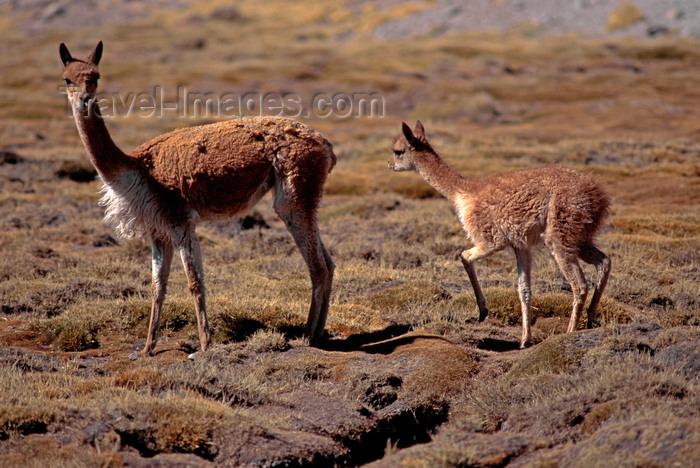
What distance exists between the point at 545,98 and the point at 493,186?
49288 millimetres

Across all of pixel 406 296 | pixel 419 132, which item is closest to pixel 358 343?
pixel 406 296

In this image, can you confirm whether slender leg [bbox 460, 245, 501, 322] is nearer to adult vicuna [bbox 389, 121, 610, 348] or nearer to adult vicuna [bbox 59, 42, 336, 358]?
adult vicuna [bbox 389, 121, 610, 348]

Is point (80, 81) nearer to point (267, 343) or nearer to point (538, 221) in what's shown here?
point (267, 343)

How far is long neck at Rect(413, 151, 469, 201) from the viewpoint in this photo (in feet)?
30.9

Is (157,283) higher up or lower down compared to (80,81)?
lower down

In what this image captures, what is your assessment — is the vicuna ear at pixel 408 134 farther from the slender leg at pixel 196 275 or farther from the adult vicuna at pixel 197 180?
the slender leg at pixel 196 275

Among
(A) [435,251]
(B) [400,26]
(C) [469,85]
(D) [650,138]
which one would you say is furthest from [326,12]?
(A) [435,251]

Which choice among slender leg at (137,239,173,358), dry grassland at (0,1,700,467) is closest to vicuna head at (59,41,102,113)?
slender leg at (137,239,173,358)

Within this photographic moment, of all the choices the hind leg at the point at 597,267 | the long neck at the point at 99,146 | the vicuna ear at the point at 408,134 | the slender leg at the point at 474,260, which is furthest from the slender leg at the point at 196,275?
the hind leg at the point at 597,267

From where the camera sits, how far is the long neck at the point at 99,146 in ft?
25.4

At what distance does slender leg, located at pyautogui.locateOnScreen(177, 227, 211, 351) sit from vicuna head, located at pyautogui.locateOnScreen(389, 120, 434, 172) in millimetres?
3514

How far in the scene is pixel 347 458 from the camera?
225 inches

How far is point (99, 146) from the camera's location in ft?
25.7

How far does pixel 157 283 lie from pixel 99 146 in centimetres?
165
